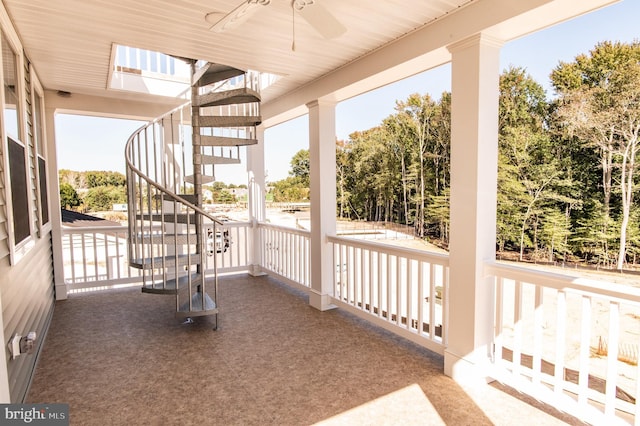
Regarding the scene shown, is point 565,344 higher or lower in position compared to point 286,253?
lower

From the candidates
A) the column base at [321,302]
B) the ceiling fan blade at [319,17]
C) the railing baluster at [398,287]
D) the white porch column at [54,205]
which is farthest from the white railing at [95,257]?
the ceiling fan blade at [319,17]

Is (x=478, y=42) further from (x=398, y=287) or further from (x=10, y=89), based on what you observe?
(x=10, y=89)

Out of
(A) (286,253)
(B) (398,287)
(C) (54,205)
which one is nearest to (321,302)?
(B) (398,287)

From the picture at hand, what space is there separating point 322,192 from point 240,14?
7.87 ft

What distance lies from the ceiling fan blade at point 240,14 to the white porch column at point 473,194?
4.62ft

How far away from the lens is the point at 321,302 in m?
3.93

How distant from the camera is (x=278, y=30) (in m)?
2.53

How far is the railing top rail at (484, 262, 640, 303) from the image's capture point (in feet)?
5.54

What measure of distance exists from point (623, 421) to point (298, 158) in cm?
765

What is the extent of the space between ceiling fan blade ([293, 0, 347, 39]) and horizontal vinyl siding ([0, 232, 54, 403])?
2074 mm

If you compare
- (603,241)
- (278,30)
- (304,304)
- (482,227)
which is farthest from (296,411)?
(603,241)

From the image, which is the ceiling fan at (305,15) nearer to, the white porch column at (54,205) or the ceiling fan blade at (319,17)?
the ceiling fan blade at (319,17)

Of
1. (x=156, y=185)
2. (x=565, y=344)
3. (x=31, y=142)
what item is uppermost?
(x=31, y=142)

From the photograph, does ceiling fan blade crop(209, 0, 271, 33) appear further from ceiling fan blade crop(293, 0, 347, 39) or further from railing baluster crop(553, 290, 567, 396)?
railing baluster crop(553, 290, 567, 396)
